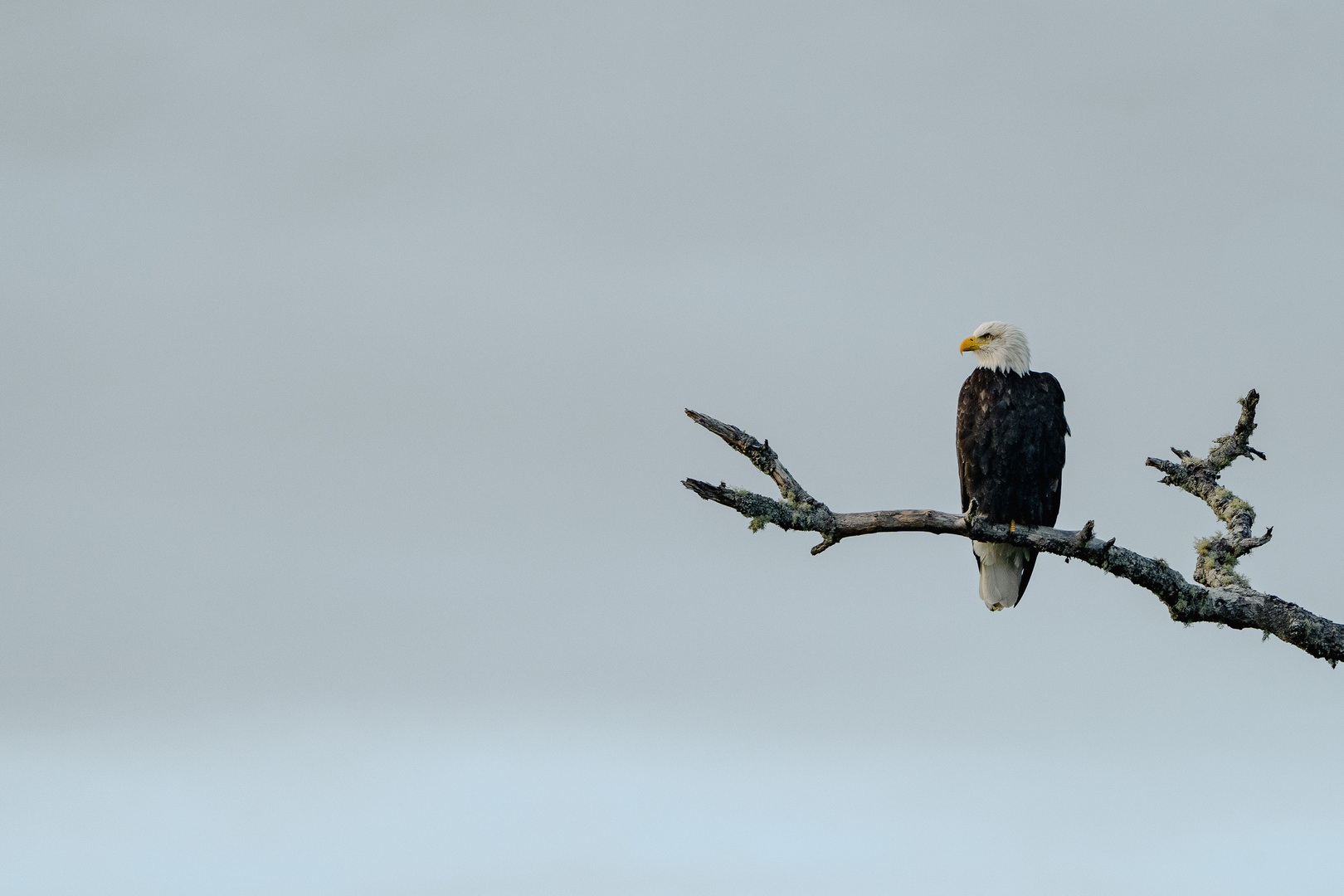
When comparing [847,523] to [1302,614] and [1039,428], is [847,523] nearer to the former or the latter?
[1302,614]

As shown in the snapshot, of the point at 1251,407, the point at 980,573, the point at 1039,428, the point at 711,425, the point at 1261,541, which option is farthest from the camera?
the point at 980,573

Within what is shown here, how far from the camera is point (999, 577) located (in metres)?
12.1

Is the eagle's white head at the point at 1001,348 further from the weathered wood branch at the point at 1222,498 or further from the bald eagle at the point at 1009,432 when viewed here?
the weathered wood branch at the point at 1222,498

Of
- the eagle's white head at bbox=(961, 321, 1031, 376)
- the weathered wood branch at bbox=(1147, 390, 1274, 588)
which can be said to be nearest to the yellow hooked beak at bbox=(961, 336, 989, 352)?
the eagle's white head at bbox=(961, 321, 1031, 376)

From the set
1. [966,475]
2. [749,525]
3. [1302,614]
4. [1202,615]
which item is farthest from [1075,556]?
[966,475]

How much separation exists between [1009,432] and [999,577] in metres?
1.75

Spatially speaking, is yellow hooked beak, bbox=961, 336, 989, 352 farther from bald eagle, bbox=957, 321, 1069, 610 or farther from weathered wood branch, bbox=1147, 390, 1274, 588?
weathered wood branch, bbox=1147, 390, 1274, 588

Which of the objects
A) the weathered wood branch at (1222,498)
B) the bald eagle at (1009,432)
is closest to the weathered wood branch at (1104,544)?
the weathered wood branch at (1222,498)

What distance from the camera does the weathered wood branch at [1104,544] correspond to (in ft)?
25.6

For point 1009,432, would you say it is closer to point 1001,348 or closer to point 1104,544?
point 1001,348

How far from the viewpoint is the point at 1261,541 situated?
8.71 metres

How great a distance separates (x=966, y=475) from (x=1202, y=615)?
119 inches

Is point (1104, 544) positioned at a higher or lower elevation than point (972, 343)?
lower

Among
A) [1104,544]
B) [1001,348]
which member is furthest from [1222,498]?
[1001,348]
